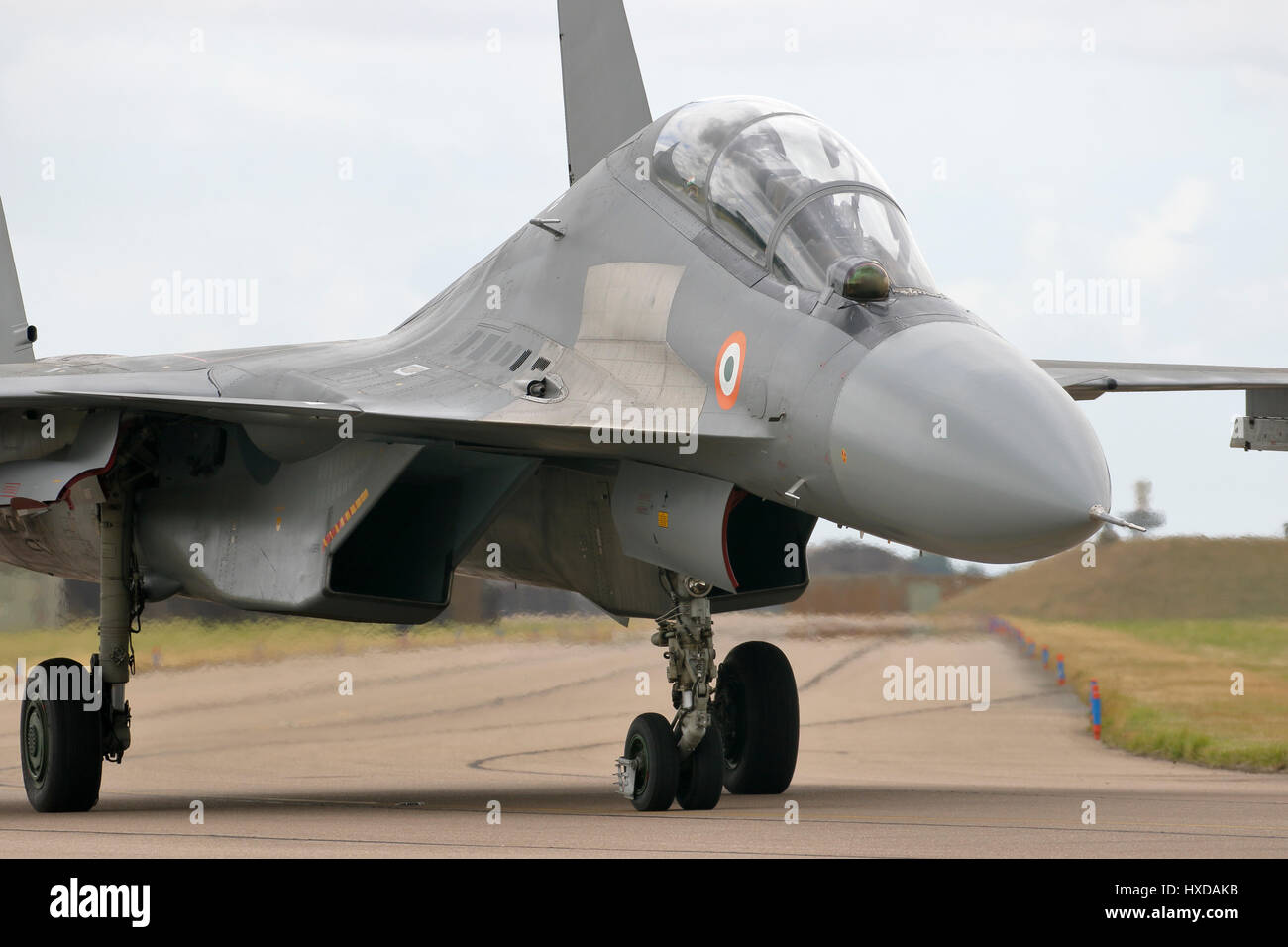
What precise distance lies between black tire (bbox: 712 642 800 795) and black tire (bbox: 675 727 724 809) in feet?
6.21

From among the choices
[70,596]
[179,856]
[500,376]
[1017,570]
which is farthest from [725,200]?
[1017,570]

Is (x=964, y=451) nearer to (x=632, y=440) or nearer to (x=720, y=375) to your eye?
(x=720, y=375)

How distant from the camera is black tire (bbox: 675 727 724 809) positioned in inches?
400

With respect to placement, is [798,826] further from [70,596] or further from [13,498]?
[70,596]

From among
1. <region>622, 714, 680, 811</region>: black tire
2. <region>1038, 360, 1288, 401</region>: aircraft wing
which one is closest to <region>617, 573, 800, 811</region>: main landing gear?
<region>622, 714, 680, 811</region>: black tire

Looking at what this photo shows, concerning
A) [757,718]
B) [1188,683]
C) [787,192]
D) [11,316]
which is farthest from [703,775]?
[1188,683]

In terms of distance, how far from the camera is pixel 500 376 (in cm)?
1050

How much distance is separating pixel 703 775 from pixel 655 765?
13.2 inches

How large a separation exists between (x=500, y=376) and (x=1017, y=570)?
35.2 ft

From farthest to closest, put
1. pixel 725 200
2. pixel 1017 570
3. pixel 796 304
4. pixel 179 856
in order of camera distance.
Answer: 1. pixel 1017 570
2. pixel 725 200
3. pixel 796 304
4. pixel 179 856

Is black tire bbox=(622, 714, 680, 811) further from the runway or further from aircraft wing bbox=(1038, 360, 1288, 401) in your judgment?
aircraft wing bbox=(1038, 360, 1288, 401)

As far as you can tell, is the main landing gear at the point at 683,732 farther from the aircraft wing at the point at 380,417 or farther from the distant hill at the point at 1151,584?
the distant hill at the point at 1151,584

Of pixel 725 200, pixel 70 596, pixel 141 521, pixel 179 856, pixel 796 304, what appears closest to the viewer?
pixel 179 856

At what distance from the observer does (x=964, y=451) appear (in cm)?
808
